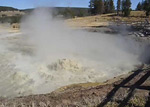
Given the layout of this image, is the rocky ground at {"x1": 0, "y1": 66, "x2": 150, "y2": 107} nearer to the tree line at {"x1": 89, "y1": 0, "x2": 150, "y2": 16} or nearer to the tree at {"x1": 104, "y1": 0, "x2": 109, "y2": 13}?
the tree line at {"x1": 89, "y1": 0, "x2": 150, "y2": 16}

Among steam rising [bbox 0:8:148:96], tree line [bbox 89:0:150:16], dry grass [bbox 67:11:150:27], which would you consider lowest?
steam rising [bbox 0:8:148:96]

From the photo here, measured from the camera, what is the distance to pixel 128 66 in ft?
38.2

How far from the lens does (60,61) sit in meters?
11.6

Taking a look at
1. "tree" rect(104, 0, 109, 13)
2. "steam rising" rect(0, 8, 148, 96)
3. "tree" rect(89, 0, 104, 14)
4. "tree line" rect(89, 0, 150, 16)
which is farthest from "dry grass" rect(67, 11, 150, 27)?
"tree" rect(104, 0, 109, 13)

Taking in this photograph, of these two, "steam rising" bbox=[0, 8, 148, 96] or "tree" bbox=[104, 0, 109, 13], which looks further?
"tree" bbox=[104, 0, 109, 13]

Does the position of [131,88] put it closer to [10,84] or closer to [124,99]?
[124,99]

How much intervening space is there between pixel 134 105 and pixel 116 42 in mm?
9847

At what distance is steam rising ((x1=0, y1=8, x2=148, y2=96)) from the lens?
32.2 feet

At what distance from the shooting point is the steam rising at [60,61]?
9.83 m

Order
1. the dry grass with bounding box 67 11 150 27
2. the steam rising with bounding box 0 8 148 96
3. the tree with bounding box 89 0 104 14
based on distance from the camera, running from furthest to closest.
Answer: the tree with bounding box 89 0 104 14
the dry grass with bounding box 67 11 150 27
the steam rising with bounding box 0 8 148 96

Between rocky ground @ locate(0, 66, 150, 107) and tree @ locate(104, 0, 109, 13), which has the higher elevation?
tree @ locate(104, 0, 109, 13)

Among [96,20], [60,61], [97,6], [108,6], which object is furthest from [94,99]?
[108,6]

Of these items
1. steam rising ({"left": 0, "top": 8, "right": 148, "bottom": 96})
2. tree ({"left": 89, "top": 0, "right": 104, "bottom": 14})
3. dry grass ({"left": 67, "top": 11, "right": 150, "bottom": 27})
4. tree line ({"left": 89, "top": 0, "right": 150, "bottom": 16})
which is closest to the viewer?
steam rising ({"left": 0, "top": 8, "right": 148, "bottom": 96})

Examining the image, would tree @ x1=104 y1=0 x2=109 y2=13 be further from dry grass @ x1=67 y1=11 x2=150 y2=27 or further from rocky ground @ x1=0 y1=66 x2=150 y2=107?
rocky ground @ x1=0 y1=66 x2=150 y2=107
